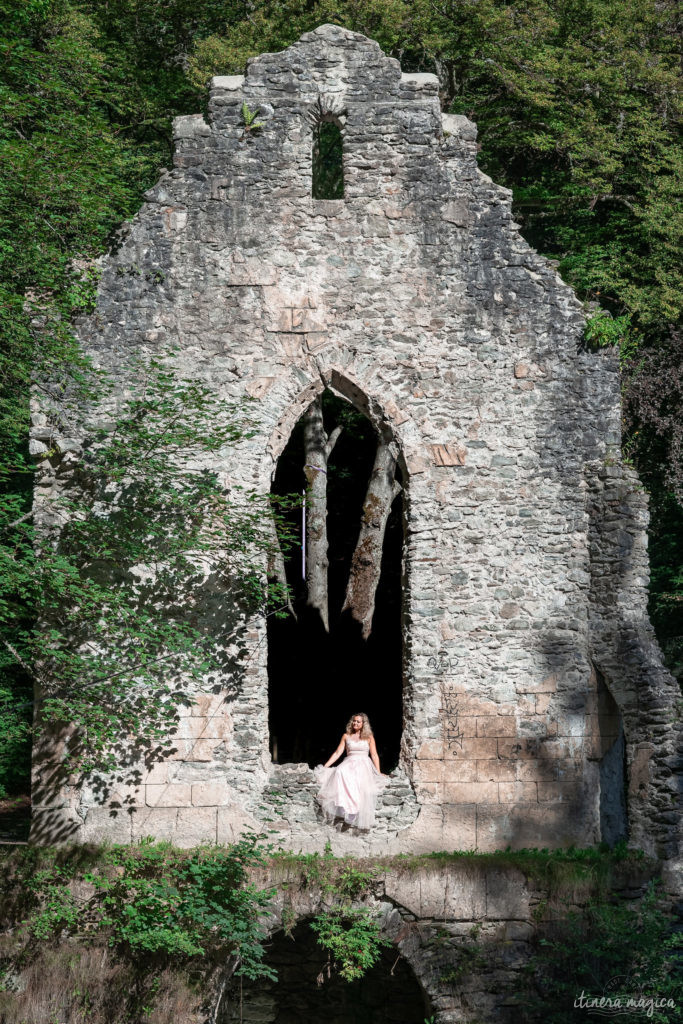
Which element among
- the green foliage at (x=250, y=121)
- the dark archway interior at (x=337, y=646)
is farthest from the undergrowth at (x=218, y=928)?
the green foliage at (x=250, y=121)

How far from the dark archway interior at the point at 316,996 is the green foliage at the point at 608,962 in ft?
8.51

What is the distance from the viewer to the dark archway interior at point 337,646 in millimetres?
14156

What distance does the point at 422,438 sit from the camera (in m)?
10.3

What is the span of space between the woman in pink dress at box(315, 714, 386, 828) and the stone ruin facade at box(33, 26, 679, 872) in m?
0.16

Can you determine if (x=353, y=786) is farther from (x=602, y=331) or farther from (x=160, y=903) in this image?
(x=602, y=331)

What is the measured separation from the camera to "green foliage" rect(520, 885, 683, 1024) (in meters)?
9.05

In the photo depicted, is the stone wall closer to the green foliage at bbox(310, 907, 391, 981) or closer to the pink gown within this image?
the green foliage at bbox(310, 907, 391, 981)

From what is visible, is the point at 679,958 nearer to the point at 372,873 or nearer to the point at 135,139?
the point at 372,873

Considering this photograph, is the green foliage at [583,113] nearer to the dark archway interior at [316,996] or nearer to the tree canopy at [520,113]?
the tree canopy at [520,113]

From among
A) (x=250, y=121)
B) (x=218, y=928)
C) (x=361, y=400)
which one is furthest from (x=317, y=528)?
(x=218, y=928)

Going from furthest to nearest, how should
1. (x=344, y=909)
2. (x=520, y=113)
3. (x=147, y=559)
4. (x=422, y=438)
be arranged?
(x=520, y=113)
(x=422, y=438)
(x=147, y=559)
(x=344, y=909)

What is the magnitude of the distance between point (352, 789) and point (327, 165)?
11.1 m

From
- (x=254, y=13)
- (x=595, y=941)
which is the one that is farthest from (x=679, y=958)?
(x=254, y=13)

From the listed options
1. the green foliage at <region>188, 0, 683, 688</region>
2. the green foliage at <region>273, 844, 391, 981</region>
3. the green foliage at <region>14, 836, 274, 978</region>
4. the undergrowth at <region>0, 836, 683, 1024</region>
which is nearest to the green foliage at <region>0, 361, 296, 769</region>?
the green foliage at <region>14, 836, 274, 978</region>
